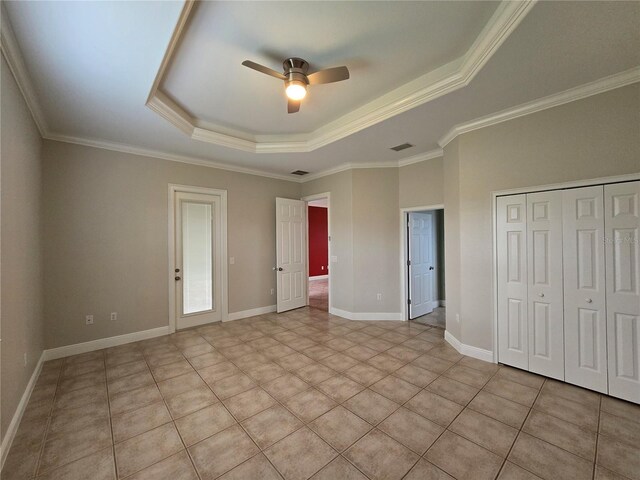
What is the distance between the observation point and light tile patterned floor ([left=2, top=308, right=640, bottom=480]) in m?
1.63

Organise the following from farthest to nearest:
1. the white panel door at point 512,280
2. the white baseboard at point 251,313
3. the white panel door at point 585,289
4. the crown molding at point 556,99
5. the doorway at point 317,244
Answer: the doorway at point 317,244 < the white baseboard at point 251,313 < the white panel door at point 512,280 < the white panel door at point 585,289 < the crown molding at point 556,99

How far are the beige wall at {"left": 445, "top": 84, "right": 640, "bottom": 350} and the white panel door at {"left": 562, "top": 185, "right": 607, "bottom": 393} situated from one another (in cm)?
28

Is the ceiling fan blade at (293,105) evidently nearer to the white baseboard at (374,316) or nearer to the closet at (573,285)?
the closet at (573,285)

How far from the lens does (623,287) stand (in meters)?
2.23

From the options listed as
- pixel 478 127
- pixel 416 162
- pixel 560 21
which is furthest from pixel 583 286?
pixel 416 162

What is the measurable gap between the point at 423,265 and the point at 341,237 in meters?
1.67

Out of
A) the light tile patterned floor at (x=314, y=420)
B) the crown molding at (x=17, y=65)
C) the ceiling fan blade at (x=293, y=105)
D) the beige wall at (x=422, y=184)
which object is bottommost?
the light tile patterned floor at (x=314, y=420)

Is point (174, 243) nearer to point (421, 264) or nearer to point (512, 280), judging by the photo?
point (421, 264)

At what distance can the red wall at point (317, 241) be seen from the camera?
29.6 feet

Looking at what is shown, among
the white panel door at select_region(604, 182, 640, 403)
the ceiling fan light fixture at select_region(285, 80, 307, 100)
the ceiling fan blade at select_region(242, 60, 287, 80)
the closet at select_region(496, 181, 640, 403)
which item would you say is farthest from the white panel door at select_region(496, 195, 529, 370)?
the ceiling fan blade at select_region(242, 60, 287, 80)

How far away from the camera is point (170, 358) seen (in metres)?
3.18

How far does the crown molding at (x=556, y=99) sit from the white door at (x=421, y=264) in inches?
71.3

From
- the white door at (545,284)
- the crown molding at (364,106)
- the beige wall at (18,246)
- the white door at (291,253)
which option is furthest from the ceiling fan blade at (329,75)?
the white door at (291,253)

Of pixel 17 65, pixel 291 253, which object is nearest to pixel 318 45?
pixel 17 65
